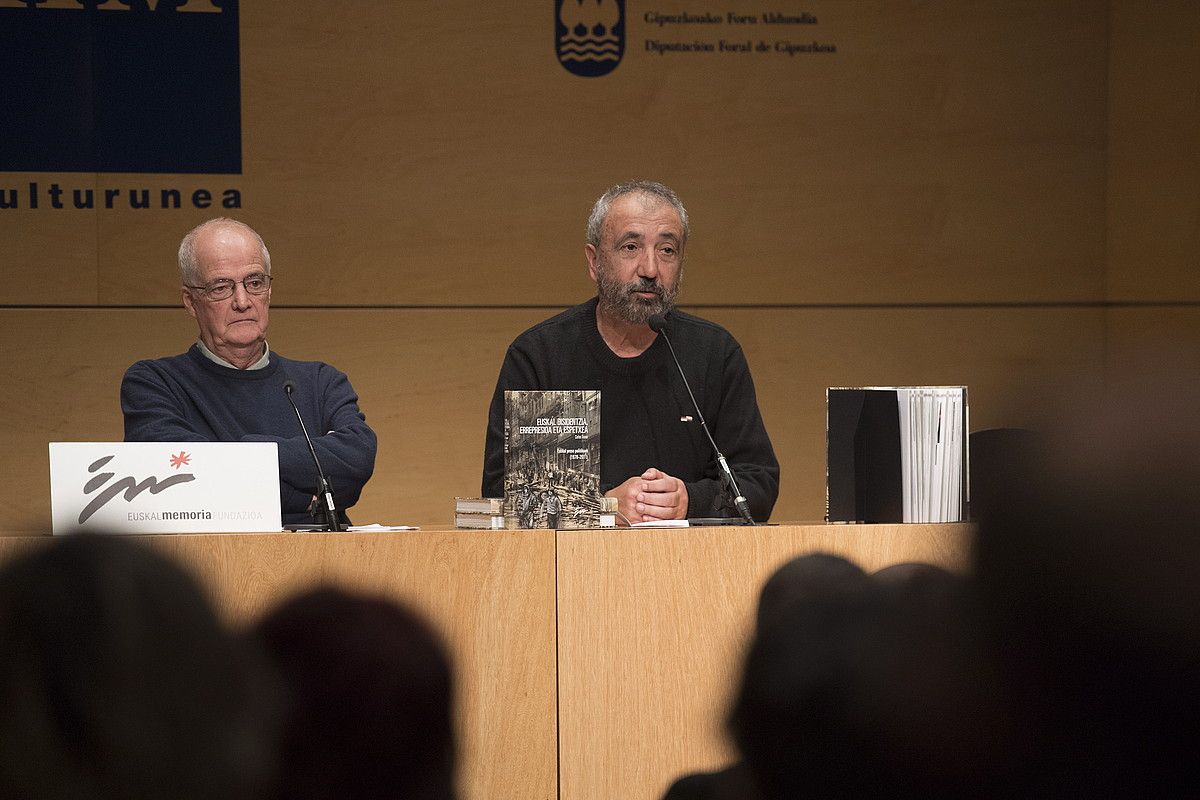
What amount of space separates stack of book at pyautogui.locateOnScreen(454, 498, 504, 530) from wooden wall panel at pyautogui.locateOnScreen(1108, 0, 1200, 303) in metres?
2.88

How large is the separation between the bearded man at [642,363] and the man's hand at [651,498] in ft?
1.22

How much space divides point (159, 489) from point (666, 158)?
2.74m

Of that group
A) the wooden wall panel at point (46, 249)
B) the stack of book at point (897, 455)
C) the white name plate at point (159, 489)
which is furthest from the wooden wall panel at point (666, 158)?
the white name plate at point (159, 489)

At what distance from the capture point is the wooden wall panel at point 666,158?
4.07m

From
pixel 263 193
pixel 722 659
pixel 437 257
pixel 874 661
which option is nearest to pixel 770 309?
pixel 437 257

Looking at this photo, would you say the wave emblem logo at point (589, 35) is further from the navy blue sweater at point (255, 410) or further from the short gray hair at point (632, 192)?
the navy blue sweater at point (255, 410)

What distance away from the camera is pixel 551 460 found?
1812 mm

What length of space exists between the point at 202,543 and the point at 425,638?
289mm

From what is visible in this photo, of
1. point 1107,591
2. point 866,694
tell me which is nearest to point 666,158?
→ point 866,694

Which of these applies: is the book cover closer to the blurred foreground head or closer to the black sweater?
the black sweater

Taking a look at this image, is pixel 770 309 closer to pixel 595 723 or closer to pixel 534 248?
pixel 534 248

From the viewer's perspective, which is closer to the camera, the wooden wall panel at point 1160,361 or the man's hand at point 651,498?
the wooden wall panel at point 1160,361

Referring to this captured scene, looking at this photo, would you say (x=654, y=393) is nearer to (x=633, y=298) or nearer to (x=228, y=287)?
(x=633, y=298)

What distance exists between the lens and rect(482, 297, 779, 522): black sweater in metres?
2.66
